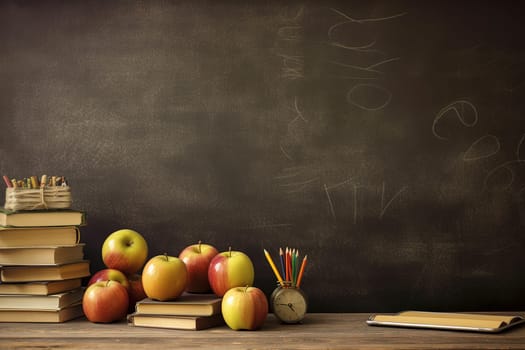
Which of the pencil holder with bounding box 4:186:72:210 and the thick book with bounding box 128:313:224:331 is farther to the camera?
the pencil holder with bounding box 4:186:72:210

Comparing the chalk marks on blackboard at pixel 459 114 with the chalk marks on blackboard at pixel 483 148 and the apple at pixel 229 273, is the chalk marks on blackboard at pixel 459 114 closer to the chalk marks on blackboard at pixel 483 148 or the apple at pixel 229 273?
the chalk marks on blackboard at pixel 483 148

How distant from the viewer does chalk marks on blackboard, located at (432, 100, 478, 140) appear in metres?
1.96

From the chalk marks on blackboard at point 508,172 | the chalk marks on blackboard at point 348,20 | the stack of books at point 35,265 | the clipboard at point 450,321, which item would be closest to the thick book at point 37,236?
the stack of books at point 35,265

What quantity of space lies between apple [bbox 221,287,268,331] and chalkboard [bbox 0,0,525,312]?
0.35 m

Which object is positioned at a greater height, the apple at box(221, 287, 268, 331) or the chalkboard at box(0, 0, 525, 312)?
the chalkboard at box(0, 0, 525, 312)

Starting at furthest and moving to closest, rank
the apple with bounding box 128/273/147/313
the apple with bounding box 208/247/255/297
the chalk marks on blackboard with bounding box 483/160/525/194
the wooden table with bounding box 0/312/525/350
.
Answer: the chalk marks on blackboard with bounding box 483/160/525/194, the apple with bounding box 128/273/147/313, the apple with bounding box 208/247/255/297, the wooden table with bounding box 0/312/525/350

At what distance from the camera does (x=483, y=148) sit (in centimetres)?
195

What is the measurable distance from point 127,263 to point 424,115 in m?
1.03

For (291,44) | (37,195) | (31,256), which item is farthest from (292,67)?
(31,256)

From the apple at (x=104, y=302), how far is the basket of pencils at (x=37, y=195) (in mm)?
270

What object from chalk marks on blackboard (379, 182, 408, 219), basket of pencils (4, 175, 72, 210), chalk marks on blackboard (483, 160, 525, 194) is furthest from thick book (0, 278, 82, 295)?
chalk marks on blackboard (483, 160, 525, 194)

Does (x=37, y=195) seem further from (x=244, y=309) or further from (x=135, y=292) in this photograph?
(x=244, y=309)

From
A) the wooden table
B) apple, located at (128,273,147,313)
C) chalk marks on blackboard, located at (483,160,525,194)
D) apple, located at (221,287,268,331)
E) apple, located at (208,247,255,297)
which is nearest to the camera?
the wooden table

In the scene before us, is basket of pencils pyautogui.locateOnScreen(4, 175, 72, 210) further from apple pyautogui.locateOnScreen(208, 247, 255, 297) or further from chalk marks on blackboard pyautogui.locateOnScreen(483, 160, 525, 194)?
chalk marks on blackboard pyautogui.locateOnScreen(483, 160, 525, 194)
